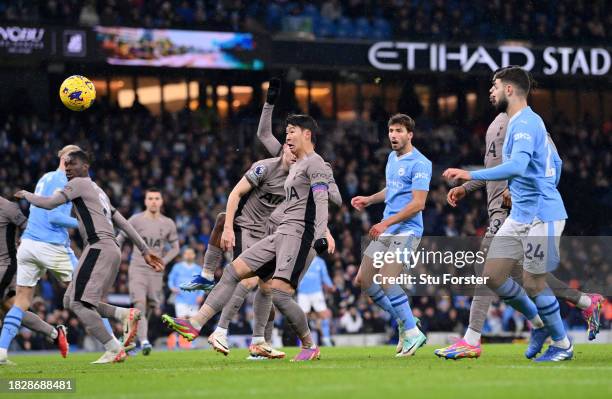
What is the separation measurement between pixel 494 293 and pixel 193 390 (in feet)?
11.7

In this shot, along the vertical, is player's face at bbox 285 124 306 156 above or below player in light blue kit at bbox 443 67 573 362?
above

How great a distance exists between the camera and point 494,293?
994cm

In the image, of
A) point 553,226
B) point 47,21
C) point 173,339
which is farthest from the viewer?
point 47,21

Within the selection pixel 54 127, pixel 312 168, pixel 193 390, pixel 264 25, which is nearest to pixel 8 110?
pixel 54 127

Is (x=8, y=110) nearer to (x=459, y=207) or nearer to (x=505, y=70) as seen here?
(x=459, y=207)

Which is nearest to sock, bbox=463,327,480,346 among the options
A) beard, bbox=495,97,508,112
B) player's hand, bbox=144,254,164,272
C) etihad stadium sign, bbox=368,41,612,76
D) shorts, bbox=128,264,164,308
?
beard, bbox=495,97,508,112

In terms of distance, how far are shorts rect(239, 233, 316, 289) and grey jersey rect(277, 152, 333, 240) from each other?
0.08 metres

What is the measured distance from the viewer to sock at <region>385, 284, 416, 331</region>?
11.3 metres

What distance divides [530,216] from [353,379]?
7.84ft

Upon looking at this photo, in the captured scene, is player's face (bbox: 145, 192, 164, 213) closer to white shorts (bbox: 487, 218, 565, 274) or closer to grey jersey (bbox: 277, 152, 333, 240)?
grey jersey (bbox: 277, 152, 333, 240)

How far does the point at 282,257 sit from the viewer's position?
33.3 feet

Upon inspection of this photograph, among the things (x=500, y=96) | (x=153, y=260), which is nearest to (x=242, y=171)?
(x=153, y=260)

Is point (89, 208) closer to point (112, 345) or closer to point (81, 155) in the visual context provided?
point (81, 155)

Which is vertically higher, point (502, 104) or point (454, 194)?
point (502, 104)
